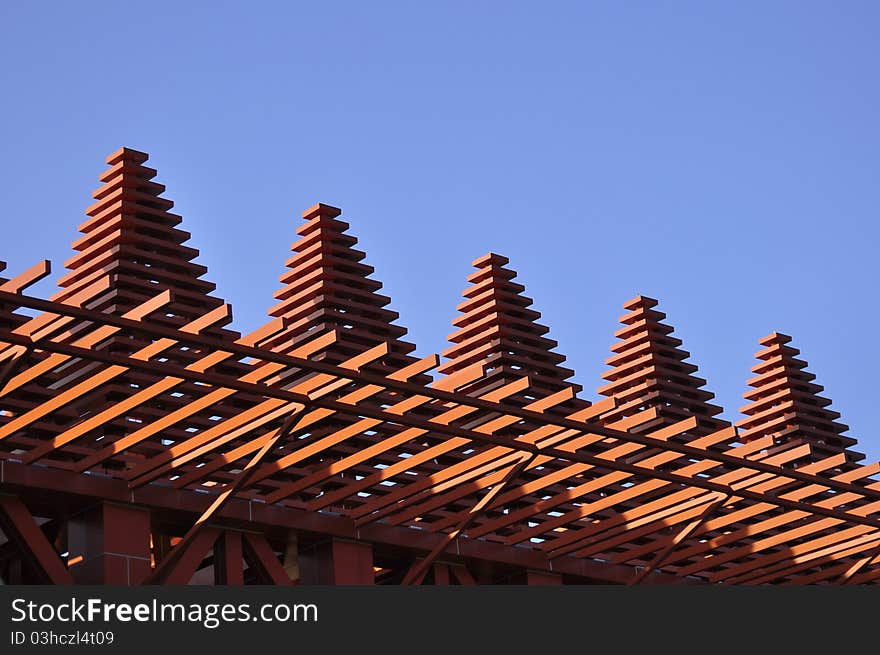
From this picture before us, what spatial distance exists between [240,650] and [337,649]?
0.83 meters

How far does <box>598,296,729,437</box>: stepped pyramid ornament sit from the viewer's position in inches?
1037

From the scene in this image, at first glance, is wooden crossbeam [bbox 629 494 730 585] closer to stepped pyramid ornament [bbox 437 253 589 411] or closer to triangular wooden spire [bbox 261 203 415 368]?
stepped pyramid ornament [bbox 437 253 589 411]

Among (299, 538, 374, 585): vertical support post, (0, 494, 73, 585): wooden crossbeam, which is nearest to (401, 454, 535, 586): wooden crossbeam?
(299, 538, 374, 585): vertical support post

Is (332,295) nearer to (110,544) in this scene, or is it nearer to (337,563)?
(337,563)

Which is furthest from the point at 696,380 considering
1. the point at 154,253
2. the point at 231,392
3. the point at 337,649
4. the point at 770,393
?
the point at 337,649

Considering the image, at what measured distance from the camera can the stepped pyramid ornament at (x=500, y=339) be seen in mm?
24219

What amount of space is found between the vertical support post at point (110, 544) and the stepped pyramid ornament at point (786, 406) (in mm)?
11133

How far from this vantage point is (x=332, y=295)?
22641 mm

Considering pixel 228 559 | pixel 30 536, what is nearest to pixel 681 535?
pixel 228 559

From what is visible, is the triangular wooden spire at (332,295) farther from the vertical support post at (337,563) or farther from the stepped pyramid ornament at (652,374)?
the stepped pyramid ornament at (652,374)

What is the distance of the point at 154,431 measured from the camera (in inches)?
725

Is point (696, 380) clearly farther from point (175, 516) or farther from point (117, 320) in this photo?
point (117, 320)

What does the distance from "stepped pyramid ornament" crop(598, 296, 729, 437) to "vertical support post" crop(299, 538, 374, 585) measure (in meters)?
5.77

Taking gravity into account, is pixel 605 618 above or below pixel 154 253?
below
